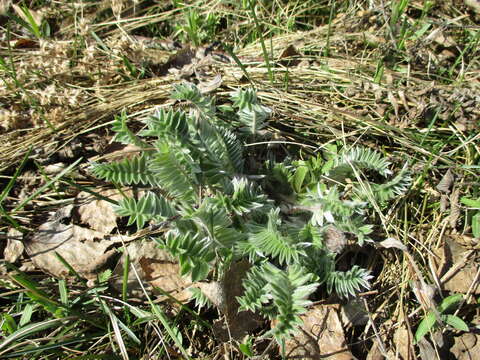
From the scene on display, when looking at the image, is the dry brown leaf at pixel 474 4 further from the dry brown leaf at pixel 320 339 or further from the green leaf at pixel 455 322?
the dry brown leaf at pixel 320 339

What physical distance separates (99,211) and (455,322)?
144 centimetres

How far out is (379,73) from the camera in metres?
2.19

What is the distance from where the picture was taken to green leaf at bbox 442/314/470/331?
1.57m

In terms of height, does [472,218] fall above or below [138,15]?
below

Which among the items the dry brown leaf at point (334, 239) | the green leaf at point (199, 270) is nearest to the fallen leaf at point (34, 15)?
the green leaf at point (199, 270)

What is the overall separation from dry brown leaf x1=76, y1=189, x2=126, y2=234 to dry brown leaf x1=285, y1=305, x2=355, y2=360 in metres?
0.85

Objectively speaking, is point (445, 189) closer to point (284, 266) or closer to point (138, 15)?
point (284, 266)

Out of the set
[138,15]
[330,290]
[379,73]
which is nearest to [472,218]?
A: [330,290]

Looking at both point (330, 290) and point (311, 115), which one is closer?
point (330, 290)

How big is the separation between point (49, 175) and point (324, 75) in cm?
139

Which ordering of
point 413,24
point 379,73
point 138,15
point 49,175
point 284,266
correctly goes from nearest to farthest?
point 284,266 → point 49,175 → point 379,73 → point 413,24 → point 138,15

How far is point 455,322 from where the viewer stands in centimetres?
159

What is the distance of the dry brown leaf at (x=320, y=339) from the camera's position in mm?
1582

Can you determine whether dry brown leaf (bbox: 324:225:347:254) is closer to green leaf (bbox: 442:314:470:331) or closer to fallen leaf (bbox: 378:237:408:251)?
fallen leaf (bbox: 378:237:408:251)
